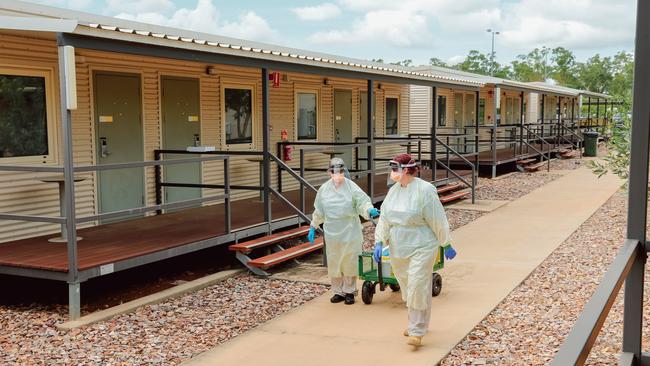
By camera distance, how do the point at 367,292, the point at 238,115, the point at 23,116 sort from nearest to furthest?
the point at 367,292
the point at 23,116
the point at 238,115

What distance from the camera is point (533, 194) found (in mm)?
16141

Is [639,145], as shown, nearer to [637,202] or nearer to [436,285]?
[637,202]

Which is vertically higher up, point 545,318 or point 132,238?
point 132,238

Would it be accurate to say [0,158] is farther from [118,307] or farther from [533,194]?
[533,194]

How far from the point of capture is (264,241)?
862cm

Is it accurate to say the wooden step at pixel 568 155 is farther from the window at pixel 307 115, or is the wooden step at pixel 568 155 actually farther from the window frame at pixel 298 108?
the window at pixel 307 115

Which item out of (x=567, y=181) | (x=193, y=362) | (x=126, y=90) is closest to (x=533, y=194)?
(x=567, y=181)

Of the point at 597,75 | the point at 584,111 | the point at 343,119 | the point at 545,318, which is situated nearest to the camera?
the point at 545,318

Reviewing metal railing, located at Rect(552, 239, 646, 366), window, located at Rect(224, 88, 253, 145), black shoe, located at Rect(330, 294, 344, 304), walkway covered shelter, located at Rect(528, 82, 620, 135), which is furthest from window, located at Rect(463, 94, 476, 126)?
metal railing, located at Rect(552, 239, 646, 366)

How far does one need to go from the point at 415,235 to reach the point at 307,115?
28.0 ft

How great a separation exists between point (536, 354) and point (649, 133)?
248 centimetres

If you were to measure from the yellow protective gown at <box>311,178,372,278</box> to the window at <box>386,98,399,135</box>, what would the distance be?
420 inches

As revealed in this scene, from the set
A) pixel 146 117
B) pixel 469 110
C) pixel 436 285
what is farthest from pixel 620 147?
pixel 469 110

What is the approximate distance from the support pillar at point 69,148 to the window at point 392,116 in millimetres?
11960
